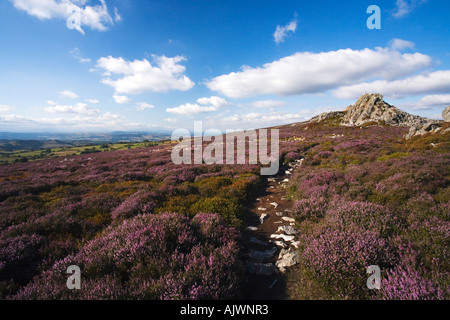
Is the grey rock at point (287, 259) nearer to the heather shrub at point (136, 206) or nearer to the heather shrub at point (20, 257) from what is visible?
the heather shrub at point (136, 206)

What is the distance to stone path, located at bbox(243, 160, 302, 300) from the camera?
13.3 ft

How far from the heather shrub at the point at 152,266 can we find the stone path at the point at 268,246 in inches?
23.3

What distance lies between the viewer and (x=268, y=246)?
5.55 meters

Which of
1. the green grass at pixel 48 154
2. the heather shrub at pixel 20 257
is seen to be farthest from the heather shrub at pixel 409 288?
the green grass at pixel 48 154

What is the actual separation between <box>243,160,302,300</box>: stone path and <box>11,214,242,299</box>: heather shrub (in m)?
0.59

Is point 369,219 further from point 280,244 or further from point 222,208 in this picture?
point 222,208

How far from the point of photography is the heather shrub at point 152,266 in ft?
10.6

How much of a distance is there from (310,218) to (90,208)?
27.9 ft

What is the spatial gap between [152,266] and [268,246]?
324cm

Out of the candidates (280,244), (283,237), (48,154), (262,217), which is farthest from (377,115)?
(48,154)

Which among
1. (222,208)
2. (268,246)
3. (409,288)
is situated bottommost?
(268,246)

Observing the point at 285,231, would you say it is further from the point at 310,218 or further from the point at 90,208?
the point at 90,208

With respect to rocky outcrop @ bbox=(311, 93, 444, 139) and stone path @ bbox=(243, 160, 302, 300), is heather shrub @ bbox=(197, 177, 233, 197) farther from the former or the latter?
rocky outcrop @ bbox=(311, 93, 444, 139)
